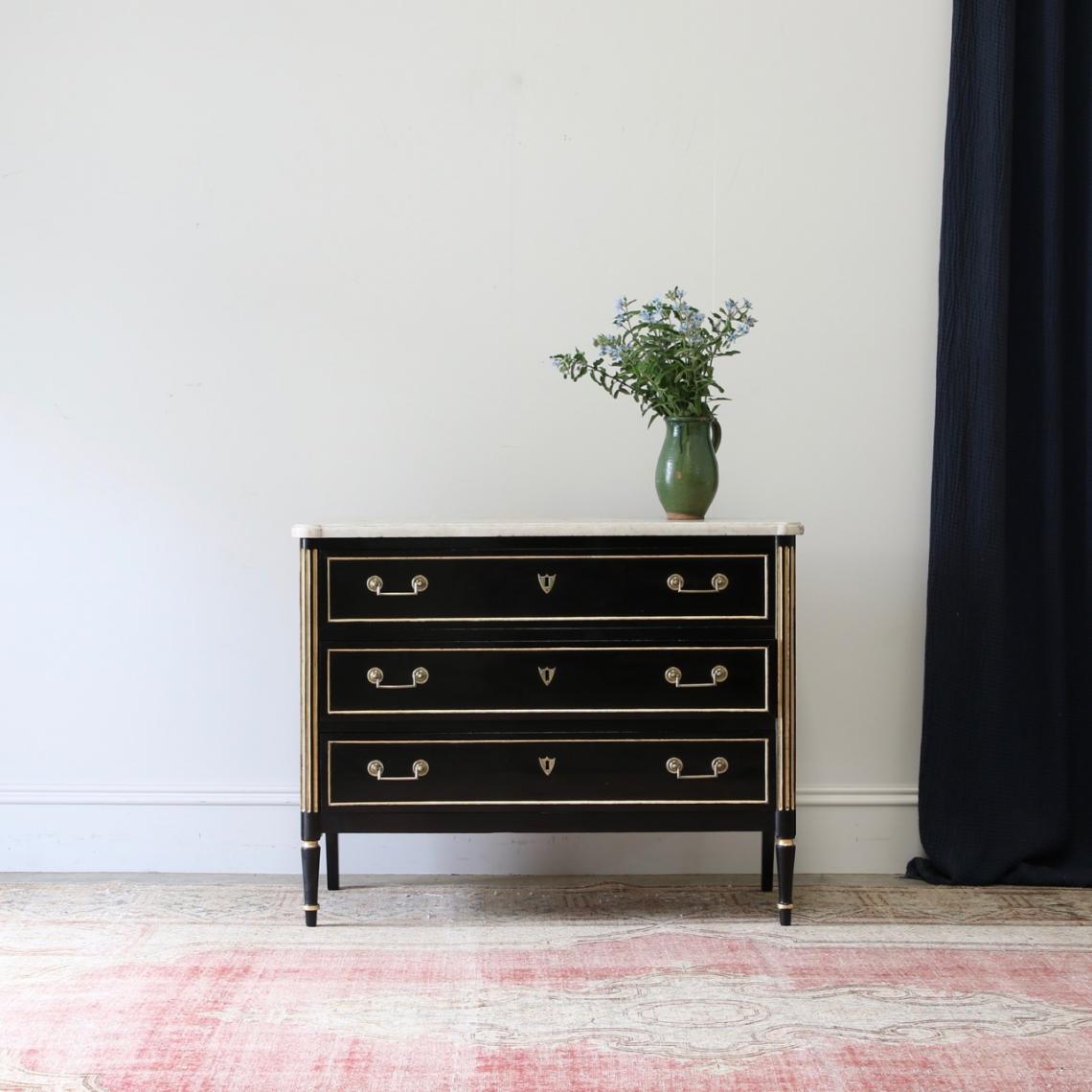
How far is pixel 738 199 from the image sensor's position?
2570 mm

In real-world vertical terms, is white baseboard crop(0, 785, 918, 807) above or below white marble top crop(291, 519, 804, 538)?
below

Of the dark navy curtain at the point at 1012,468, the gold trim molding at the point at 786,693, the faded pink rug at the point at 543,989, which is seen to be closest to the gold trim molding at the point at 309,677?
the faded pink rug at the point at 543,989

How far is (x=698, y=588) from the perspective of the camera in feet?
6.86

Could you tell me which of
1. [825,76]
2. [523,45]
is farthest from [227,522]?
[825,76]

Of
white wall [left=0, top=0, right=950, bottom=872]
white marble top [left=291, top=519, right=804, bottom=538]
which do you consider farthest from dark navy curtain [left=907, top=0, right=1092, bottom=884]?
white marble top [left=291, top=519, right=804, bottom=538]

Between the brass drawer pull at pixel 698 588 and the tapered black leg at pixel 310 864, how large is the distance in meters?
0.81

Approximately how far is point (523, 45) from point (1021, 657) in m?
1.81

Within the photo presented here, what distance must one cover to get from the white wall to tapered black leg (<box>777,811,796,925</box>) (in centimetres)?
43

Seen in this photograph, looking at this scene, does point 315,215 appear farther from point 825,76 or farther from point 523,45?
point 825,76

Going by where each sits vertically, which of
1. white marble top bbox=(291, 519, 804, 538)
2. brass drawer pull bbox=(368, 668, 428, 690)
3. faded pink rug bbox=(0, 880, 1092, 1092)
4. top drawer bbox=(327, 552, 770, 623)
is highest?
white marble top bbox=(291, 519, 804, 538)

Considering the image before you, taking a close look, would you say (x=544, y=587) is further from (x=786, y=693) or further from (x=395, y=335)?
(x=395, y=335)

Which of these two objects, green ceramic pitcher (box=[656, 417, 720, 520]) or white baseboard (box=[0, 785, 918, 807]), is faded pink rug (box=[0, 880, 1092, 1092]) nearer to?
white baseboard (box=[0, 785, 918, 807])

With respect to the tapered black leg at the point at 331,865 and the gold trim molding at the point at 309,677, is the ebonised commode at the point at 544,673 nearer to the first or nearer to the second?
the gold trim molding at the point at 309,677

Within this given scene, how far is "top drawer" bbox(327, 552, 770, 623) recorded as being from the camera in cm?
208
